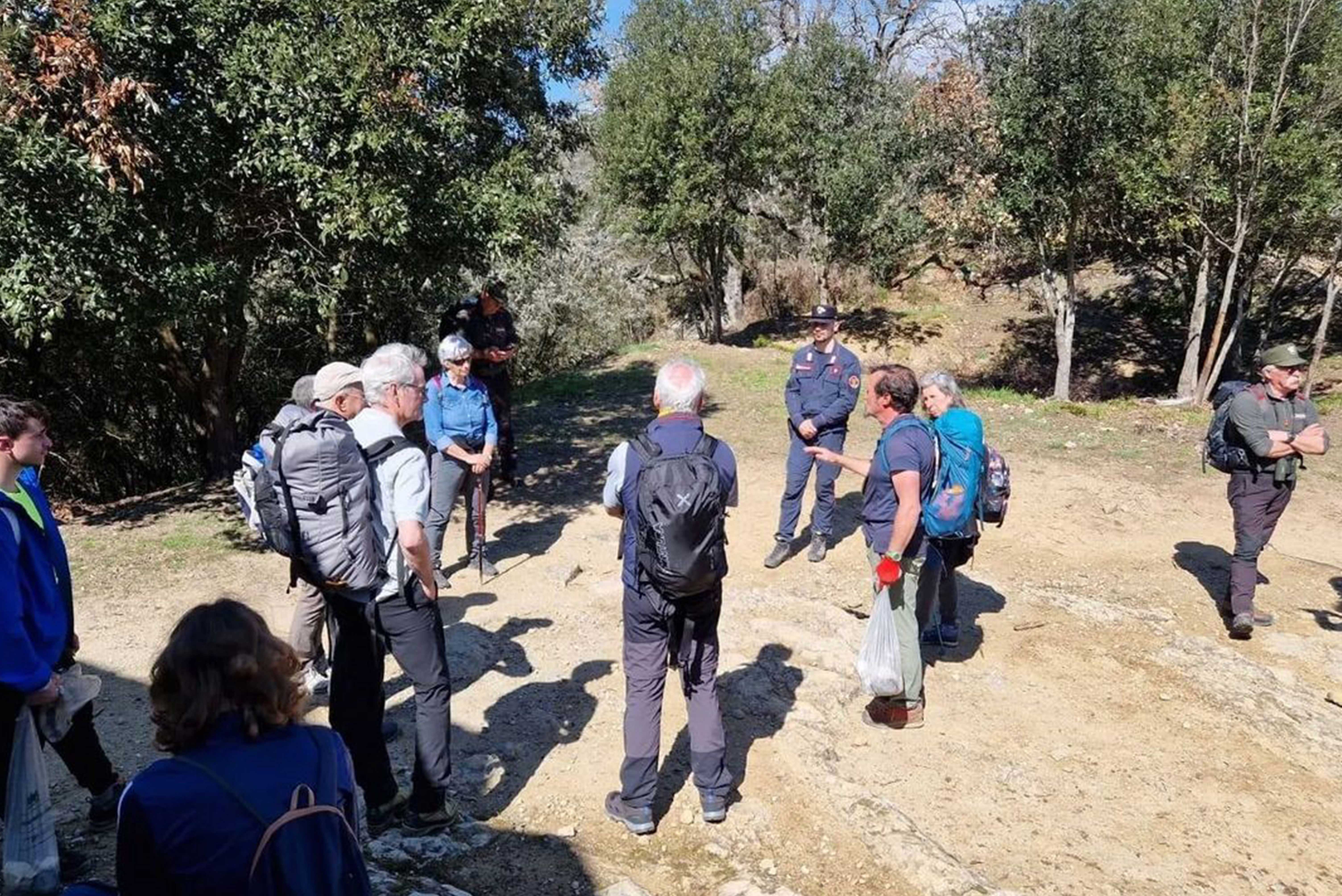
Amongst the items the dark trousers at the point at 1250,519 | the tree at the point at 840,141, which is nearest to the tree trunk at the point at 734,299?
the tree at the point at 840,141

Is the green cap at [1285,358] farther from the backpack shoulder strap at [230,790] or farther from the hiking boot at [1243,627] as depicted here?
the backpack shoulder strap at [230,790]

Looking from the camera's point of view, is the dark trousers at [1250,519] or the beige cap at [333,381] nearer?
the beige cap at [333,381]

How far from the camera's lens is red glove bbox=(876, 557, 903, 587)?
4.23m

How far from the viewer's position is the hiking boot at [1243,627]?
5.75 m

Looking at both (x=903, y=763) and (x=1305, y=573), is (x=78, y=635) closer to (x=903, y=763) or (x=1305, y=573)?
(x=903, y=763)

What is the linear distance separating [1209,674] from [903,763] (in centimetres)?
227

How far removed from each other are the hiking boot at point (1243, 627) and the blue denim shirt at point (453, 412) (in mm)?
5155

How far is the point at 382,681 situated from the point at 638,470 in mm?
1304

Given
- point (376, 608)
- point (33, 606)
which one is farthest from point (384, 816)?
point (33, 606)

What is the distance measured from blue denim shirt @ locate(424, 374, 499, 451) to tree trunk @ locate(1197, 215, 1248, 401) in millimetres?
11660

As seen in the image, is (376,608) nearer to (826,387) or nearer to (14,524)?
(14,524)

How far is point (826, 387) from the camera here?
6.69 m

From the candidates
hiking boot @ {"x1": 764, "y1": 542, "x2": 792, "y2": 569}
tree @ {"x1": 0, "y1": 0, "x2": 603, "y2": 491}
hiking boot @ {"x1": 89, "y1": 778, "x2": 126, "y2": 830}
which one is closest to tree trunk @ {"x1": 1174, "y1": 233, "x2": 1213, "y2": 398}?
hiking boot @ {"x1": 764, "y1": 542, "x2": 792, "y2": 569}

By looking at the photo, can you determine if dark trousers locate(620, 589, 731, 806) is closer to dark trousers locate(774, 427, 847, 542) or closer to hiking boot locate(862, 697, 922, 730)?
hiking boot locate(862, 697, 922, 730)
